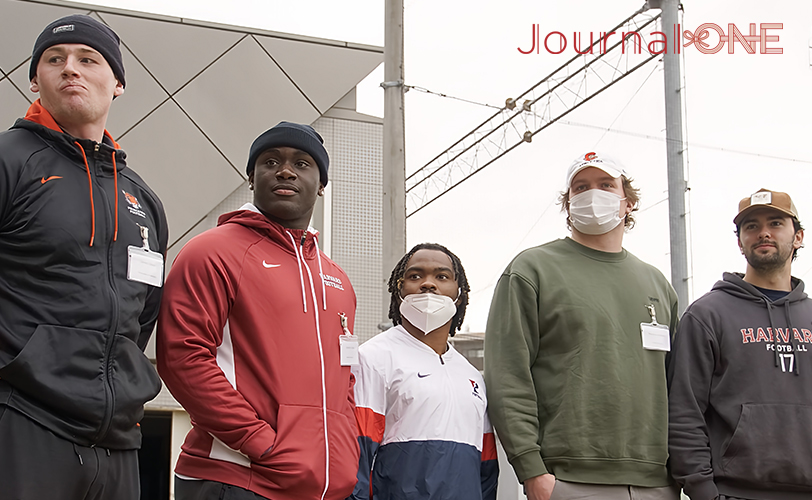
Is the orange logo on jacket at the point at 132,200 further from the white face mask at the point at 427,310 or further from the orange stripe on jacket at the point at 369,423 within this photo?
the white face mask at the point at 427,310

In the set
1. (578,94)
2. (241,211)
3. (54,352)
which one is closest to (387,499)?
(241,211)

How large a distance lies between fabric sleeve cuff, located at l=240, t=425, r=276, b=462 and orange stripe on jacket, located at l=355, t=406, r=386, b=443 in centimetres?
53

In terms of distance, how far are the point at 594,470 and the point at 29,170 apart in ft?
6.46

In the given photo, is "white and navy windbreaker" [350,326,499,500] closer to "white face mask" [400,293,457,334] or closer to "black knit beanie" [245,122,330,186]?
"white face mask" [400,293,457,334]

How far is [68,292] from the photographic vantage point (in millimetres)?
1850

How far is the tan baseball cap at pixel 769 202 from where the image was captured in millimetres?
3188

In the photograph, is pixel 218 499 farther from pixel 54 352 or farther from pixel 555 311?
pixel 555 311

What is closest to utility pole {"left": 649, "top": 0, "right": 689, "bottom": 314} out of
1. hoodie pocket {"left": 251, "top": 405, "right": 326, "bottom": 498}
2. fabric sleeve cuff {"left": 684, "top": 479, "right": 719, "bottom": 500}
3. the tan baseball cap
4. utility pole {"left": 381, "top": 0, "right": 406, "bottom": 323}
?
utility pole {"left": 381, "top": 0, "right": 406, "bottom": 323}

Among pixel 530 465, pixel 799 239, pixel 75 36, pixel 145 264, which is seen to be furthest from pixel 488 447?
pixel 75 36

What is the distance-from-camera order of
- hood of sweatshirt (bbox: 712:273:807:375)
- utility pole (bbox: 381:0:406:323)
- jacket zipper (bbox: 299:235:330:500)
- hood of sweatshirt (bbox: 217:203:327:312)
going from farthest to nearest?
utility pole (bbox: 381:0:406:323) → hood of sweatshirt (bbox: 712:273:807:375) → hood of sweatshirt (bbox: 217:203:327:312) → jacket zipper (bbox: 299:235:330:500)

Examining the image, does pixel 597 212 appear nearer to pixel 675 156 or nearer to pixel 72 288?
pixel 72 288

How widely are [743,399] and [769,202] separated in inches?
33.4

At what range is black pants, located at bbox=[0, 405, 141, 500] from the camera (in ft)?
5.61

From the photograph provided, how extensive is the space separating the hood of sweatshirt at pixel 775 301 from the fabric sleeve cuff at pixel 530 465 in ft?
3.48
